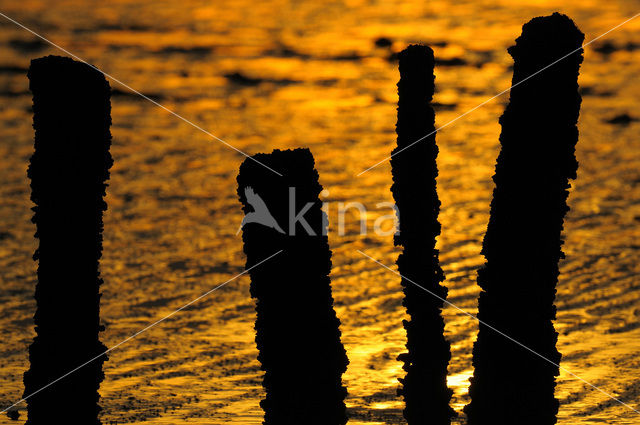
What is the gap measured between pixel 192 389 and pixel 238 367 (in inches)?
30.1

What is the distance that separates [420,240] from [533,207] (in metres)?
2.03

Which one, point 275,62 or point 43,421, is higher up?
point 275,62

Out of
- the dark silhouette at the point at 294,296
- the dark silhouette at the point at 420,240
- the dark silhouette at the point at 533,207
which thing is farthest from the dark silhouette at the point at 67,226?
the dark silhouette at the point at 420,240

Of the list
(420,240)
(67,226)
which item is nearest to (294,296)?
(67,226)

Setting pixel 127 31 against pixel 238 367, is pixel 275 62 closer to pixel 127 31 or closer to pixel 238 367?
pixel 127 31

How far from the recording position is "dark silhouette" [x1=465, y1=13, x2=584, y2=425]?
786 centimetres

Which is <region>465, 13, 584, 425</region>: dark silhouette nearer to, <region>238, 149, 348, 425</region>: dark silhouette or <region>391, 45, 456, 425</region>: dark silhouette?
<region>238, 149, 348, 425</region>: dark silhouette

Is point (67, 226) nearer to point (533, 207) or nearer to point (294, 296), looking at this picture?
point (294, 296)

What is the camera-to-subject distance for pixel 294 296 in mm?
7633

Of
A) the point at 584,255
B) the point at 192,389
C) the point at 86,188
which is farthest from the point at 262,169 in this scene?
the point at 584,255

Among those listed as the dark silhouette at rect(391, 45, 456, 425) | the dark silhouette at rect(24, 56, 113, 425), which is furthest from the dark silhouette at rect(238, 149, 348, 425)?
the dark silhouette at rect(391, 45, 456, 425)

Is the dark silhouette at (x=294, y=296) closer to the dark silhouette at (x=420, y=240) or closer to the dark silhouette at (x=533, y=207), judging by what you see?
the dark silhouette at (x=533, y=207)

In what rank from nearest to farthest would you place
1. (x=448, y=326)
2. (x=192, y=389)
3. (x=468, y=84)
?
(x=192, y=389), (x=448, y=326), (x=468, y=84)

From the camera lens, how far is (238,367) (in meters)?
14.1
